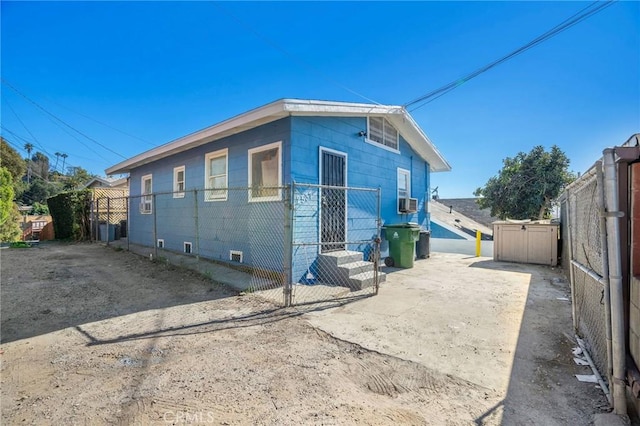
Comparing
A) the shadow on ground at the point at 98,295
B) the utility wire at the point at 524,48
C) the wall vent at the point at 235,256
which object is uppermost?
the utility wire at the point at 524,48

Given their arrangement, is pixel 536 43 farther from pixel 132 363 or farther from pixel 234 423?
pixel 132 363

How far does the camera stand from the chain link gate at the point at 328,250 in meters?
5.42

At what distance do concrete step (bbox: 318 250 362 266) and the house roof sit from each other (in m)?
3.00

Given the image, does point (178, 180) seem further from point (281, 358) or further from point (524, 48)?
point (524, 48)

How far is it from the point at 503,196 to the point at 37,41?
21864 millimetres

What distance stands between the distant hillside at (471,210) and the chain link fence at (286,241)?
68.0 feet

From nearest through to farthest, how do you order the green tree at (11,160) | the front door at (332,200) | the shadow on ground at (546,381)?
1. the shadow on ground at (546,381)
2. the front door at (332,200)
3. the green tree at (11,160)

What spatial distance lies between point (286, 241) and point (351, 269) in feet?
6.26

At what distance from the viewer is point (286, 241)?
4.56 metres

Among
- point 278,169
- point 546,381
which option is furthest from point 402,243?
point 546,381

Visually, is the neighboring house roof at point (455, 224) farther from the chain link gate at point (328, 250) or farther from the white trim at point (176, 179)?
the white trim at point (176, 179)

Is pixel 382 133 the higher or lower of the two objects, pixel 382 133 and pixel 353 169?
the higher

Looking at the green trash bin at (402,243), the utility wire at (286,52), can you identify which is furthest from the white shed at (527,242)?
the utility wire at (286,52)

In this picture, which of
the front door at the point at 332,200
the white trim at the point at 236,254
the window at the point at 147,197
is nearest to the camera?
the front door at the point at 332,200
